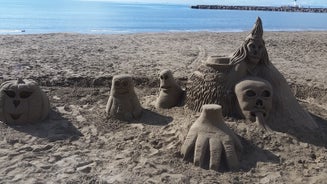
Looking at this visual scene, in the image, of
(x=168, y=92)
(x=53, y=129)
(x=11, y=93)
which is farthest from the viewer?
(x=168, y=92)

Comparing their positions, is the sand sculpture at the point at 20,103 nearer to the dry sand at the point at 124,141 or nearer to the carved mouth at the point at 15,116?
the carved mouth at the point at 15,116

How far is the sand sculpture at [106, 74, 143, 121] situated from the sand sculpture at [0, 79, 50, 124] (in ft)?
3.30

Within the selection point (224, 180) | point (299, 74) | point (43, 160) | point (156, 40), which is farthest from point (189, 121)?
point (156, 40)

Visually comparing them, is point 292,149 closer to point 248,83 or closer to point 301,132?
point 301,132

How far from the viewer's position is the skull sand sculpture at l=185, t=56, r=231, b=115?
5.67 m

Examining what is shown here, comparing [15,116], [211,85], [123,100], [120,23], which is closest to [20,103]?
[15,116]

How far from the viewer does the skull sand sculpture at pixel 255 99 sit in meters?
5.44

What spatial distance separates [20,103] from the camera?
5957 mm

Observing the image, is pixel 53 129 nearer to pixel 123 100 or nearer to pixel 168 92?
pixel 123 100

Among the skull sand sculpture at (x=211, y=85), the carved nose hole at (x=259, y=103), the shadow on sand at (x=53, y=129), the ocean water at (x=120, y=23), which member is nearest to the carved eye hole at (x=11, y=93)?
the shadow on sand at (x=53, y=129)

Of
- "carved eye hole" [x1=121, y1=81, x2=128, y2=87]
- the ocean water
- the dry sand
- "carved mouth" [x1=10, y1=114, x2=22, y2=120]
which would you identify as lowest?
the dry sand

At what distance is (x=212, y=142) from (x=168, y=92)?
72.6 inches

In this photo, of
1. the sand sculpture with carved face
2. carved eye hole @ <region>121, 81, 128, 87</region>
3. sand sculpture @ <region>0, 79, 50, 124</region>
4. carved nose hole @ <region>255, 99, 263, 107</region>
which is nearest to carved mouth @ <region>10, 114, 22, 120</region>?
sand sculpture @ <region>0, 79, 50, 124</region>

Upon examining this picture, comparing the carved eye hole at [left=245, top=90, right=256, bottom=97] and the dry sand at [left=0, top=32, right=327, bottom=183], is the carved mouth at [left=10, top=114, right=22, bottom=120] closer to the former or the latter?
the dry sand at [left=0, top=32, right=327, bottom=183]
